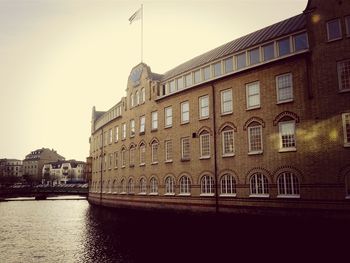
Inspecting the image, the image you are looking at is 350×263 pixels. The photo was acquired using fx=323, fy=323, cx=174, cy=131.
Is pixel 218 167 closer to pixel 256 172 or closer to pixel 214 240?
pixel 256 172

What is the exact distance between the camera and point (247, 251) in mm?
15711

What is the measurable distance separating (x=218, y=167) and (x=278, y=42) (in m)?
11.5

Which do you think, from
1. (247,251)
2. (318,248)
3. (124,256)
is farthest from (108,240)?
(318,248)

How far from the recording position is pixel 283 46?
25.1 m

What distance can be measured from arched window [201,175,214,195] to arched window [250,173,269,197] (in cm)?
431

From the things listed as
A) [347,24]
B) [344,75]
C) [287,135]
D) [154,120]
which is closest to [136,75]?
[154,120]

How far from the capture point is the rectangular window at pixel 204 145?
98.5 feet

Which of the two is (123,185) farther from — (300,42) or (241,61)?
(300,42)

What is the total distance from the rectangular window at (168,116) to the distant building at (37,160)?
14009 cm

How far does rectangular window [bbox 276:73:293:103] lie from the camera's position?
24.4m

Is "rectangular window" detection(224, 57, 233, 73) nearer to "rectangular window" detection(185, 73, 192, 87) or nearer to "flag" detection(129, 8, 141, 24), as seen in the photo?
"rectangular window" detection(185, 73, 192, 87)

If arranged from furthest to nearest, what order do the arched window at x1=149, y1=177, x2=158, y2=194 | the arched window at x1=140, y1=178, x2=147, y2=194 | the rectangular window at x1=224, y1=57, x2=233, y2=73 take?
the arched window at x1=140, y1=178, x2=147, y2=194
the arched window at x1=149, y1=177, x2=158, y2=194
the rectangular window at x1=224, y1=57, x2=233, y2=73

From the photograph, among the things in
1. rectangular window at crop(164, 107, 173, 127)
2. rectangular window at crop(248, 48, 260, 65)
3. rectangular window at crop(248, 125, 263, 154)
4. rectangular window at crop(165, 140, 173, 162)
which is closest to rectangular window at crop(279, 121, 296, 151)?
rectangular window at crop(248, 125, 263, 154)

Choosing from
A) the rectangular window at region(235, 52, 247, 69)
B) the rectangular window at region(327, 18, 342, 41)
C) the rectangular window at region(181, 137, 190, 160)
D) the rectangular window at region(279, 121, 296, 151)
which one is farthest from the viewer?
the rectangular window at region(181, 137, 190, 160)
